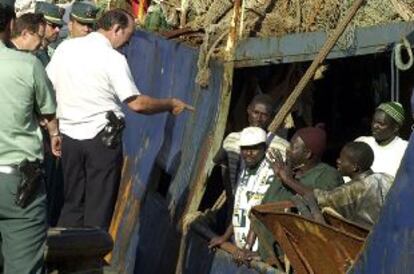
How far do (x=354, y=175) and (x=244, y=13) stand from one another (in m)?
2.89

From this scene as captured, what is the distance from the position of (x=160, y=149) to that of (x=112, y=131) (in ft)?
6.36

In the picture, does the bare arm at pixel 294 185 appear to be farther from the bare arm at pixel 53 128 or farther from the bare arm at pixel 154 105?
the bare arm at pixel 53 128

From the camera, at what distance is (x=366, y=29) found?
8820mm

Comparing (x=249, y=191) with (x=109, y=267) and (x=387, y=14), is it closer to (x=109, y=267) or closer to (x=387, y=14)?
(x=387, y=14)

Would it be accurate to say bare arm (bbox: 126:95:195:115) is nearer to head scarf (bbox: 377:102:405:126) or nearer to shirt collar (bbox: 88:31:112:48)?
shirt collar (bbox: 88:31:112:48)

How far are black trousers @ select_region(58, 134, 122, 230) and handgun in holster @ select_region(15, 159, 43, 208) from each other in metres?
2.33

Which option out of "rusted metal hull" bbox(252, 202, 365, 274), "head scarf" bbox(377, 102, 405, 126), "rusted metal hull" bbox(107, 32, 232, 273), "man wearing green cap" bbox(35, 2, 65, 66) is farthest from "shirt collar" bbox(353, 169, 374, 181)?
"man wearing green cap" bbox(35, 2, 65, 66)

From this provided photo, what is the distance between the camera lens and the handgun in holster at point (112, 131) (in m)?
9.45

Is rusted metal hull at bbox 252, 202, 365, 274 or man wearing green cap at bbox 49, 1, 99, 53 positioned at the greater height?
man wearing green cap at bbox 49, 1, 99, 53

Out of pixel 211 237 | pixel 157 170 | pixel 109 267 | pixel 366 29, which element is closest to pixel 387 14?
pixel 366 29

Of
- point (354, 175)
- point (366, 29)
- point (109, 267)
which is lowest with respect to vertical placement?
point (109, 267)

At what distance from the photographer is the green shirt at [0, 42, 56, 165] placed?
720 centimetres

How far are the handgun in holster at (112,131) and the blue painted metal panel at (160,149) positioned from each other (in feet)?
2.35

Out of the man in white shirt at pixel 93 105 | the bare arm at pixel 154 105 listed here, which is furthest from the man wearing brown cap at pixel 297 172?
the man in white shirt at pixel 93 105
